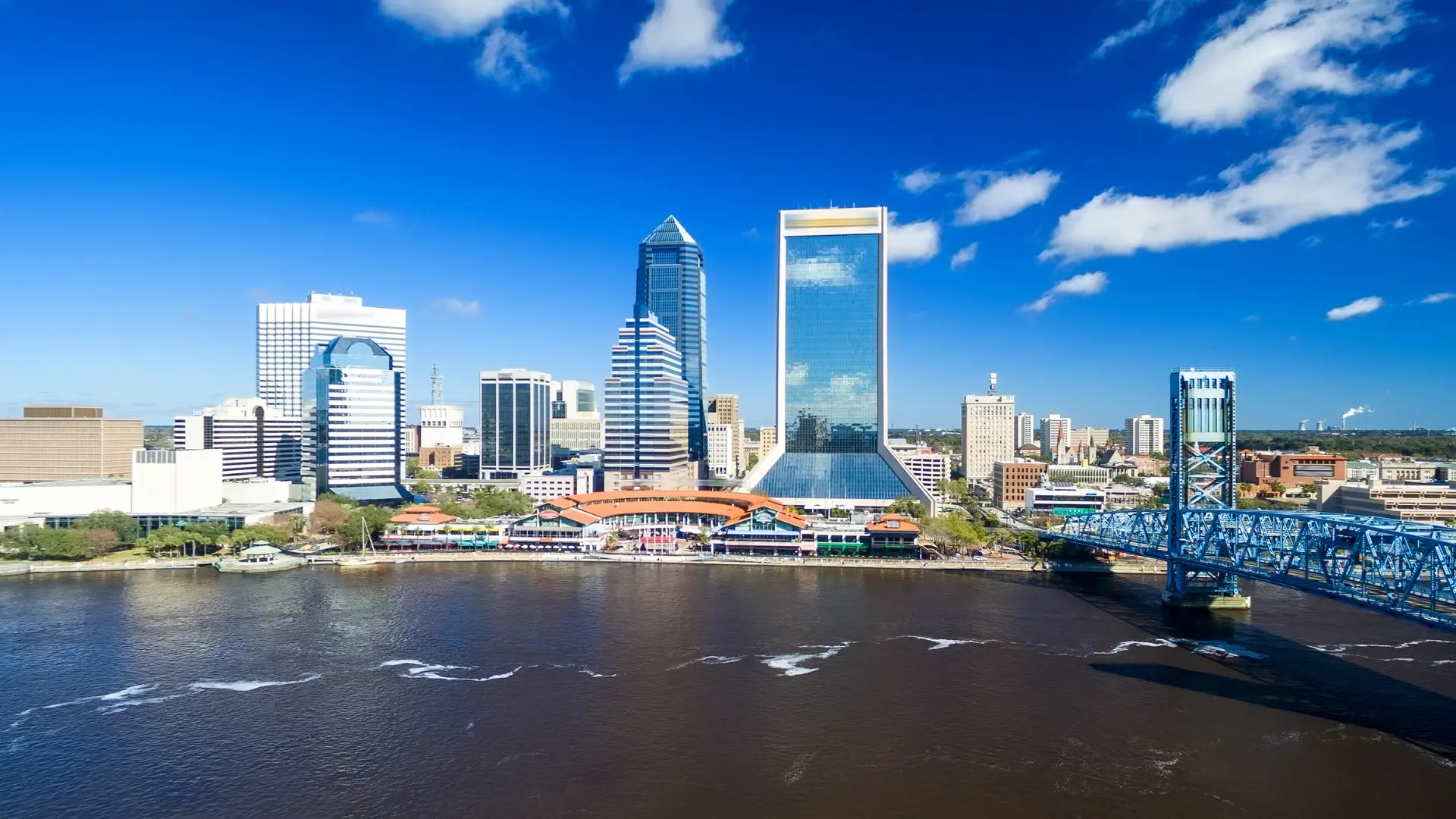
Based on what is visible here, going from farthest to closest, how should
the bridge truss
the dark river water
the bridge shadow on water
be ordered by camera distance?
the bridge truss, the bridge shadow on water, the dark river water

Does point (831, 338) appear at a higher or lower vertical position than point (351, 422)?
higher

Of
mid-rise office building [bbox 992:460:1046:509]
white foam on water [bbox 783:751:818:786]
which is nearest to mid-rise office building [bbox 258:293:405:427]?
mid-rise office building [bbox 992:460:1046:509]

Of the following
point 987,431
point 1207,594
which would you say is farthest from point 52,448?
point 987,431

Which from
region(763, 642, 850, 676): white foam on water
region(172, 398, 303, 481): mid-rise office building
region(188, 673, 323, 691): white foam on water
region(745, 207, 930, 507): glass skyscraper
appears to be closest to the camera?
region(188, 673, 323, 691): white foam on water

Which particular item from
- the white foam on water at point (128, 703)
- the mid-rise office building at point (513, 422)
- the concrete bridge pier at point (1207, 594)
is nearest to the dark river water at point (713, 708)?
the white foam on water at point (128, 703)

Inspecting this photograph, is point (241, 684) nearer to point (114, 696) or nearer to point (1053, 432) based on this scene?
point (114, 696)

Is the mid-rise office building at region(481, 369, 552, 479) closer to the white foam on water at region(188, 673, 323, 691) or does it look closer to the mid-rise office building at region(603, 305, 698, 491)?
the mid-rise office building at region(603, 305, 698, 491)
